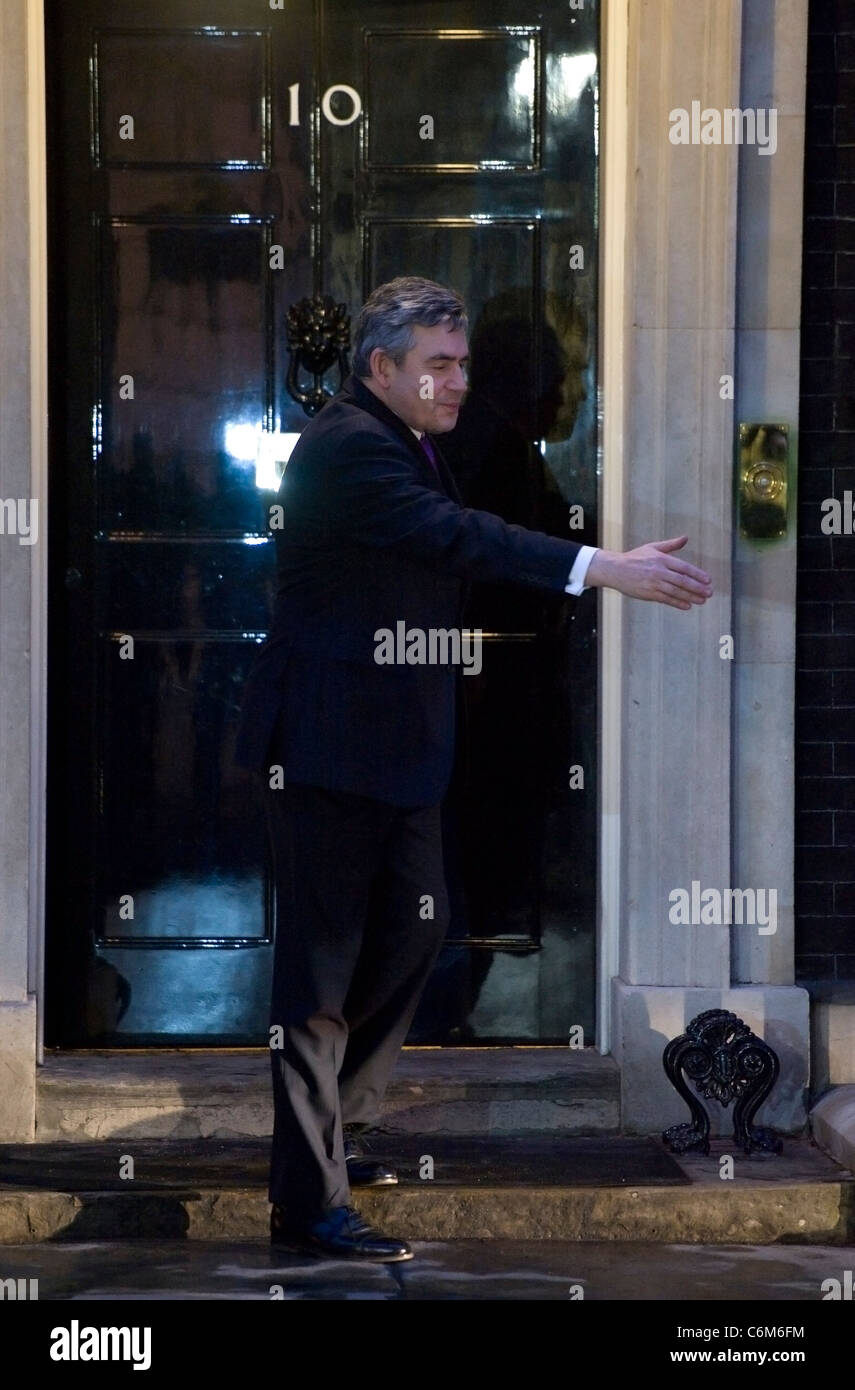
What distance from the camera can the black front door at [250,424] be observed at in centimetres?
593

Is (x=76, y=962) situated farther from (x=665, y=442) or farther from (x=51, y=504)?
(x=665, y=442)

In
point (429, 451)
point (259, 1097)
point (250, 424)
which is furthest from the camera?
point (250, 424)

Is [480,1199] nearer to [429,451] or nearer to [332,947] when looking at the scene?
[332,947]

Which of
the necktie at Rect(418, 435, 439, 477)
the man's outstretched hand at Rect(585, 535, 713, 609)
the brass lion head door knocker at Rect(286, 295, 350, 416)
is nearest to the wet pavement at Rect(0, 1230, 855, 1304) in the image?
the man's outstretched hand at Rect(585, 535, 713, 609)

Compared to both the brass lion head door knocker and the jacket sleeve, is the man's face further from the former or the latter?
the brass lion head door knocker

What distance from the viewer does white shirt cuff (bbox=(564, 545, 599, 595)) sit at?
4512mm

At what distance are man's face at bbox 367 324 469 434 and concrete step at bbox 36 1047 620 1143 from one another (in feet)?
6.69

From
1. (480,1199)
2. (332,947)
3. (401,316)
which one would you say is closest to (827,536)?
(401,316)

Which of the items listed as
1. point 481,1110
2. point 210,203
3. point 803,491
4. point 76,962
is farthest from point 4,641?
point 803,491

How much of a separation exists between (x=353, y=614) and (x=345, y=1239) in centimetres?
153

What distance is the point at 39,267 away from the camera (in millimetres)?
5746

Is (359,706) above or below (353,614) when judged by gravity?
below

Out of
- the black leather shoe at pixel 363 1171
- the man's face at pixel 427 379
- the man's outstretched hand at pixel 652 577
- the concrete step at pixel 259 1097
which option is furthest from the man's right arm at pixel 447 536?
the concrete step at pixel 259 1097

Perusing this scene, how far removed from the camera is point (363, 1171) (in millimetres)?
5098
